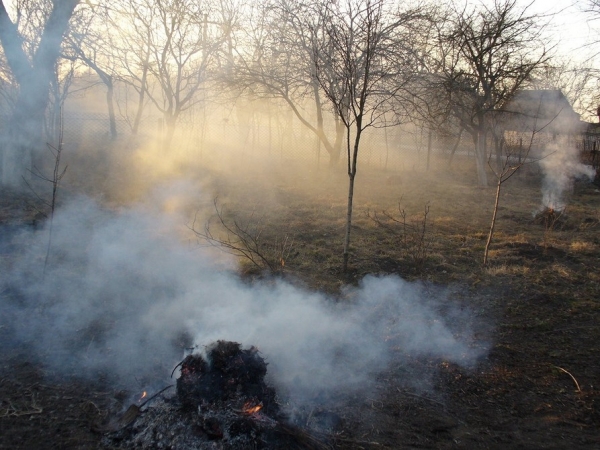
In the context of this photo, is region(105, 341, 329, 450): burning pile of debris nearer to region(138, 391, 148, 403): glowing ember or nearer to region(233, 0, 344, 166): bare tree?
region(138, 391, 148, 403): glowing ember

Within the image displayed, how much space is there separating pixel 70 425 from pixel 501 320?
4.08 metres

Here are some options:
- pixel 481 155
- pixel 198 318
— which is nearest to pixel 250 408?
pixel 198 318

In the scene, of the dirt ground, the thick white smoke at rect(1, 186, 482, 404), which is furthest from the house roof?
the thick white smoke at rect(1, 186, 482, 404)

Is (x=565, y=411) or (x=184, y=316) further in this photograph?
(x=184, y=316)

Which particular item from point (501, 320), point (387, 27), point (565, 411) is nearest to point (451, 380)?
point (565, 411)

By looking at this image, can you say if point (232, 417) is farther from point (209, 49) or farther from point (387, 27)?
point (209, 49)

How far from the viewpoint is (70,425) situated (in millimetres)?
2715

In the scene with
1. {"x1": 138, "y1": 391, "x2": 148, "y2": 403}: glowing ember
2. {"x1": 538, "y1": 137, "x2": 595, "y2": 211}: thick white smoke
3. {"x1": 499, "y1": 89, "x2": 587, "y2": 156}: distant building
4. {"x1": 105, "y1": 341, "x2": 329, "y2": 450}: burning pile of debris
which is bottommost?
{"x1": 138, "y1": 391, "x2": 148, "y2": 403}: glowing ember

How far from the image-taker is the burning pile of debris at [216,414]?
8.25 feet

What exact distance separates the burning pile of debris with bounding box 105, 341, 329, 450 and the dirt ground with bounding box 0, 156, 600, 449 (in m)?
0.22

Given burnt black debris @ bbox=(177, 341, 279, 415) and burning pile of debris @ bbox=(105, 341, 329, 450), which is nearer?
burning pile of debris @ bbox=(105, 341, 329, 450)

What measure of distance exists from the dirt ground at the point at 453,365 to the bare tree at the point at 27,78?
47.1 inches

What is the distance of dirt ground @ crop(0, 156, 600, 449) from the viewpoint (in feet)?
8.98

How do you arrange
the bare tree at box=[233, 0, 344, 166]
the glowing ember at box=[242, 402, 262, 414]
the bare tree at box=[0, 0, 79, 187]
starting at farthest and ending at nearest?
the bare tree at box=[233, 0, 344, 166] → the bare tree at box=[0, 0, 79, 187] → the glowing ember at box=[242, 402, 262, 414]
